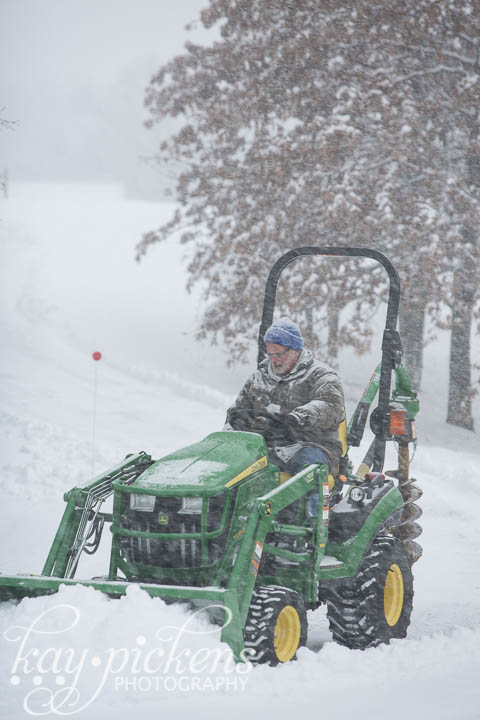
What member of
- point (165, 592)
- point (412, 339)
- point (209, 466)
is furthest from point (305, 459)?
point (412, 339)

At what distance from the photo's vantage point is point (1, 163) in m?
48.9

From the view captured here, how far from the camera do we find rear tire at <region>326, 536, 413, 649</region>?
499 centimetres

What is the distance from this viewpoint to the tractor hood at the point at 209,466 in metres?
4.63

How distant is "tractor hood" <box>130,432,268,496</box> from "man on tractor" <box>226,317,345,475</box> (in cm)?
18

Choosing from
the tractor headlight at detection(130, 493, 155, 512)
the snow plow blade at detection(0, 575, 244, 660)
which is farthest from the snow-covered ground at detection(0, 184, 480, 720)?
the tractor headlight at detection(130, 493, 155, 512)

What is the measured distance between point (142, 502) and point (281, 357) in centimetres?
152

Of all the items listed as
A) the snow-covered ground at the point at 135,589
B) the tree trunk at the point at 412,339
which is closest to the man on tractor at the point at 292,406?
the snow-covered ground at the point at 135,589

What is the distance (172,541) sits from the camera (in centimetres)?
462

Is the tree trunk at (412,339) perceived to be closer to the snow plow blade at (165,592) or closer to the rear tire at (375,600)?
the rear tire at (375,600)

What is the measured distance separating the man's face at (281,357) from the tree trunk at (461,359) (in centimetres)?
883

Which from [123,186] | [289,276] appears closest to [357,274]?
[289,276]

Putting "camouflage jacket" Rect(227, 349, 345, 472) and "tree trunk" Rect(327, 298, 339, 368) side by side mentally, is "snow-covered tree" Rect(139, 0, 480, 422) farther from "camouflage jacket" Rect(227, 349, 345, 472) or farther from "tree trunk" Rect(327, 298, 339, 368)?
"camouflage jacket" Rect(227, 349, 345, 472)

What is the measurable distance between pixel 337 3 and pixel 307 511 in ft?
38.5

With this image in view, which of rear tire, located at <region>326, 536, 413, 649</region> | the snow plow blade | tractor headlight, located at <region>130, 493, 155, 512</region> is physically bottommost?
rear tire, located at <region>326, 536, 413, 649</region>
